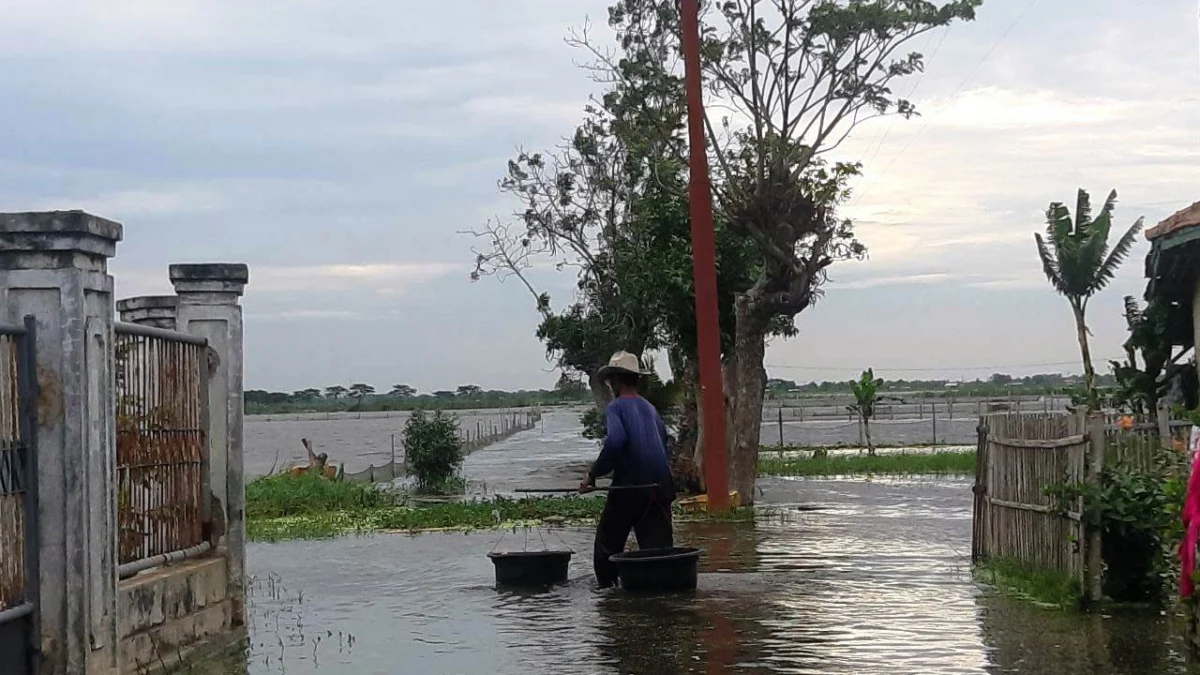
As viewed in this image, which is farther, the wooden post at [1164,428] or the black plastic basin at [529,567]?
the black plastic basin at [529,567]

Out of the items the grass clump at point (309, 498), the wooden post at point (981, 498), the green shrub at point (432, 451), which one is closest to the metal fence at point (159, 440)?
the wooden post at point (981, 498)

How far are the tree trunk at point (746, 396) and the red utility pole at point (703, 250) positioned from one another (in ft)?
11.3

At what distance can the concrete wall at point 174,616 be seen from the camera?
27.5 ft

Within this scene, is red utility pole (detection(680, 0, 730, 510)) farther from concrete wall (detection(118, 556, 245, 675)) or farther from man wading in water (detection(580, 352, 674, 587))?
concrete wall (detection(118, 556, 245, 675))

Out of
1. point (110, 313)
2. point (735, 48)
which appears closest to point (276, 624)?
point (110, 313)

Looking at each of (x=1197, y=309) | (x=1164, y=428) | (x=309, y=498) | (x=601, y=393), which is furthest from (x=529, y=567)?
(x=601, y=393)

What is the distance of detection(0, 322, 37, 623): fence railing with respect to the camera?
278 inches

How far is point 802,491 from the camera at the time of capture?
26469 millimetres

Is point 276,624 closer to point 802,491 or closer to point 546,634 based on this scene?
point 546,634

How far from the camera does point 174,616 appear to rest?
9.19 metres

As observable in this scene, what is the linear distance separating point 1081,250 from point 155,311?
75.4 ft

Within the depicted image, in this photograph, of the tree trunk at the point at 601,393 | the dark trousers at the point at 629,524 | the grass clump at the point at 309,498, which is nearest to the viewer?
the dark trousers at the point at 629,524

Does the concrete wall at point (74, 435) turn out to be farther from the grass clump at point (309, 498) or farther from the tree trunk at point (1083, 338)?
the tree trunk at point (1083, 338)

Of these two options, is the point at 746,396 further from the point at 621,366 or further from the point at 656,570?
the point at 656,570
